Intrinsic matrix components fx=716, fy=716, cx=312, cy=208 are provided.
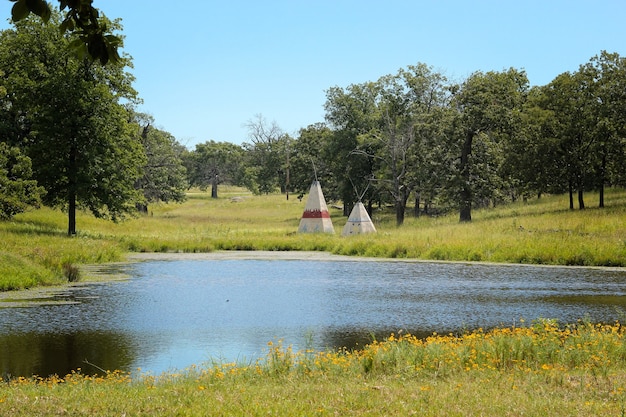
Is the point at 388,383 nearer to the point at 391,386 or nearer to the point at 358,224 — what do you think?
the point at 391,386

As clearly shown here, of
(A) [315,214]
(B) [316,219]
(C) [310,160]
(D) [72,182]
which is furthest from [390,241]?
(C) [310,160]

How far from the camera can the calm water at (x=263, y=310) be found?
501 inches

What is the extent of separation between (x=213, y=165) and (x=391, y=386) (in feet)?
339

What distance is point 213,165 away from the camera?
109750mm

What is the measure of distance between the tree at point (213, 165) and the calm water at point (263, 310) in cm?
8244

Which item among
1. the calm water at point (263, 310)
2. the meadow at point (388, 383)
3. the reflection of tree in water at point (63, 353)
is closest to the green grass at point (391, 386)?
the meadow at point (388, 383)

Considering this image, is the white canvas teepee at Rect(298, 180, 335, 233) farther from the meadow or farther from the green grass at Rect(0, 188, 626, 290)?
the meadow

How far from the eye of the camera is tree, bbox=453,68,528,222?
→ 48906 millimetres

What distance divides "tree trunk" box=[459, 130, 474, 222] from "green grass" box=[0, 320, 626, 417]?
1512 inches

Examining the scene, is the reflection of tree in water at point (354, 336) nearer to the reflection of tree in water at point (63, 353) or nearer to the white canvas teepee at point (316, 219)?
the reflection of tree in water at point (63, 353)

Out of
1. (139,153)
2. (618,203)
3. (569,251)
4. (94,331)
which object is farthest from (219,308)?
(618,203)

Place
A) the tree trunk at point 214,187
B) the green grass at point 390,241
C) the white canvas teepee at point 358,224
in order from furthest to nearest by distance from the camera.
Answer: the tree trunk at point 214,187
the white canvas teepee at point 358,224
the green grass at point 390,241

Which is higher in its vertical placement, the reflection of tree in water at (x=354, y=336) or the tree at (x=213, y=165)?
the tree at (x=213, y=165)

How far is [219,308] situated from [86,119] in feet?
69.6
